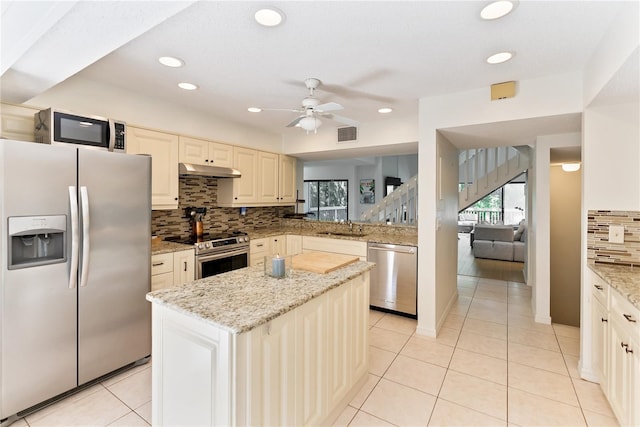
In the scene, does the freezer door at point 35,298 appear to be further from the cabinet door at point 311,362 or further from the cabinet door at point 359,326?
the cabinet door at point 359,326

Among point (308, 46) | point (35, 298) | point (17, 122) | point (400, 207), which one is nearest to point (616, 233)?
point (308, 46)

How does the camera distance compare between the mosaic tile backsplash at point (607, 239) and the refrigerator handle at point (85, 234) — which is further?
the mosaic tile backsplash at point (607, 239)

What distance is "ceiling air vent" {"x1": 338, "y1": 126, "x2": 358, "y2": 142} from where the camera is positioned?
3975 mm

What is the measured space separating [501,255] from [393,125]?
457 cm

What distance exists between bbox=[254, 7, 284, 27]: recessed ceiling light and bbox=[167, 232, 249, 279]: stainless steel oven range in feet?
7.43

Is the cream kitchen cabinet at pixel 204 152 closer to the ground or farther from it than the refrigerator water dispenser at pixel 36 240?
farther from it

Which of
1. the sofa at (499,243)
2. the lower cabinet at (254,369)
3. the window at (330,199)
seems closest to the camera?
the lower cabinet at (254,369)

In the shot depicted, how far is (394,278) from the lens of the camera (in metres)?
3.55

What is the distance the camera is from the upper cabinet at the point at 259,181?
13.0ft

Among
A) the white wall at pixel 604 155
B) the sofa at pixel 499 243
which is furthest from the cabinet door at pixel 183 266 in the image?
the sofa at pixel 499 243

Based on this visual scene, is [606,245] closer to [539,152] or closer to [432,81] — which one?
[539,152]

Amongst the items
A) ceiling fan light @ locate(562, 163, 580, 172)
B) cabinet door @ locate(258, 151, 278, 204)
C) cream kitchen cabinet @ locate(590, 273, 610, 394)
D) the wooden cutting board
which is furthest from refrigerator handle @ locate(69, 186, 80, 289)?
ceiling fan light @ locate(562, 163, 580, 172)

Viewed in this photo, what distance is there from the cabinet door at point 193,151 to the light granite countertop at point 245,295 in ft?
6.19

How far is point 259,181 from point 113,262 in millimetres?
2285
